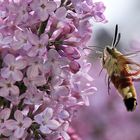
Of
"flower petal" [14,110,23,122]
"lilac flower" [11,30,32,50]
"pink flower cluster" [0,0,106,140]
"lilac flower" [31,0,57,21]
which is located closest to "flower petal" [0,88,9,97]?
"pink flower cluster" [0,0,106,140]

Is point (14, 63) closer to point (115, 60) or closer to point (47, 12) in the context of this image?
point (47, 12)

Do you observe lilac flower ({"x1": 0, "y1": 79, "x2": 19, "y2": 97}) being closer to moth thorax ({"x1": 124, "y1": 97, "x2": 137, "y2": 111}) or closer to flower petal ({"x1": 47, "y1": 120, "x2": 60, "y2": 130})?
flower petal ({"x1": 47, "y1": 120, "x2": 60, "y2": 130})

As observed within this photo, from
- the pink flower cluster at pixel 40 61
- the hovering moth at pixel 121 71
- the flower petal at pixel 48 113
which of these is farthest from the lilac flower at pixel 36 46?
the hovering moth at pixel 121 71

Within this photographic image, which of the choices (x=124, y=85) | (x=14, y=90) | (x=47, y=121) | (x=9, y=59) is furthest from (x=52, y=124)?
(x=124, y=85)

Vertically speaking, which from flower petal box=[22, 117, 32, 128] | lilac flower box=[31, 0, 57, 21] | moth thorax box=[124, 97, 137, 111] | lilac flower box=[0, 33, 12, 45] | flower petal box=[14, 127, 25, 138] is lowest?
moth thorax box=[124, 97, 137, 111]

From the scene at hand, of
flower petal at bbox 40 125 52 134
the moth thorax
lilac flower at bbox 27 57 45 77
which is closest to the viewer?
lilac flower at bbox 27 57 45 77

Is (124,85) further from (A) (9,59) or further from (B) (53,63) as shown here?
(A) (9,59)

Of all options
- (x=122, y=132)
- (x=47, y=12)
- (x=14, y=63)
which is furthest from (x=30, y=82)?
(x=122, y=132)

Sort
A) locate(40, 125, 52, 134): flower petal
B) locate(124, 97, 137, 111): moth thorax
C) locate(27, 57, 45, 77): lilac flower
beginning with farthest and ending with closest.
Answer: locate(124, 97, 137, 111): moth thorax, locate(40, 125, 52, 134): flower petal, locate(27, 57, 45, 77): lilac flower

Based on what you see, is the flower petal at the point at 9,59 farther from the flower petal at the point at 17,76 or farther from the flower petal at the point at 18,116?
the flower petal at the point at 18,116
